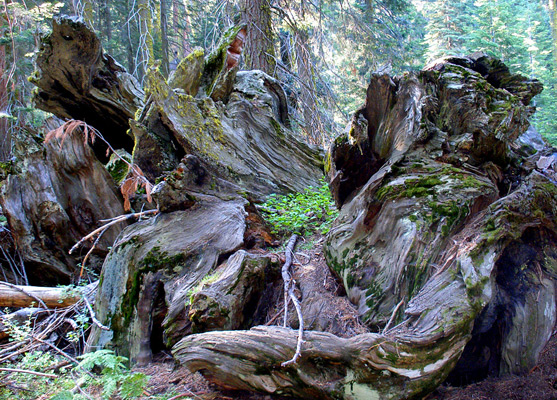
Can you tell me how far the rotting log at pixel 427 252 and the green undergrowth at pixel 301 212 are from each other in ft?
3.20

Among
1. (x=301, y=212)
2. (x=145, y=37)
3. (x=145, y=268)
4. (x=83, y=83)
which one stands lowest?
(x=145, y=268)

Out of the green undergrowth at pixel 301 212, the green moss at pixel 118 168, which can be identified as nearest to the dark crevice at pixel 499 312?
the green undergrowth at pixel 301 212

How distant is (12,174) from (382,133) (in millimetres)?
5068

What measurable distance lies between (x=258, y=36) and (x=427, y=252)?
7.26 metres

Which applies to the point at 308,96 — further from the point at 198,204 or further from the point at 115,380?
the point at 115,380

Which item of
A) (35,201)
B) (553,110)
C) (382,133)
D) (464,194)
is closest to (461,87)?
(382,133)

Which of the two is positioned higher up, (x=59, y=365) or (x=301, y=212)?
(x=301, y=212)

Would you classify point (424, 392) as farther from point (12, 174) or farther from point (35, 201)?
point (12, 174)

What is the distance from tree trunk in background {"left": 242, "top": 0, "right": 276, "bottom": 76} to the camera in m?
8.51

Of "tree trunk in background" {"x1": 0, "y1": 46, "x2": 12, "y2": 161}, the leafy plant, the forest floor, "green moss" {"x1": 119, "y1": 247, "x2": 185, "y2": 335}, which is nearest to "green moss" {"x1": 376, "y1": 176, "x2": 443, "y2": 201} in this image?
the forest floor

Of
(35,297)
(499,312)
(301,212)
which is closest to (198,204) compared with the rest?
(301,212)

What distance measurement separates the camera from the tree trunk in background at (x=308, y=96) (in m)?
8.92

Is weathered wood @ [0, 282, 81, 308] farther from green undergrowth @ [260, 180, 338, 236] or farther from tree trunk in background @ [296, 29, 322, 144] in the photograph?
tree trunk in background @ [296, 29, 322, 144]

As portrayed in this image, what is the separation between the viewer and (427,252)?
295cm
